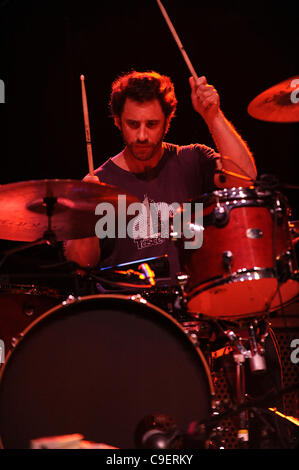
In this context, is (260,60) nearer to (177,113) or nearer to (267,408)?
(177,113)

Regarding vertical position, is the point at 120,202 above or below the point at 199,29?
below

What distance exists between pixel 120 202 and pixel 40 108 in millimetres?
1687

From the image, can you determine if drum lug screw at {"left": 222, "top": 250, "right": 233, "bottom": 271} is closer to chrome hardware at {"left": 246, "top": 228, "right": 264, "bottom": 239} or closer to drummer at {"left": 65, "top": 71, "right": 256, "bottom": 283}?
chrome hardware at {"left": 246, "top": 228, "right": 264, "bottom": 239}

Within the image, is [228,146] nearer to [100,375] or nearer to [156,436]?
[100,375]

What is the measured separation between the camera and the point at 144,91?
2.41 metres

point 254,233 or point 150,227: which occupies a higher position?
point 150,227

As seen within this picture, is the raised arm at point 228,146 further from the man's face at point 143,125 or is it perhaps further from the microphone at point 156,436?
the microphone at point 156,436

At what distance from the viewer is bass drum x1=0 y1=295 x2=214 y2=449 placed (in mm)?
1518

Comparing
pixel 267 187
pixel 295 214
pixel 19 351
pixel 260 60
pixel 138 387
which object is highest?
pixel 260 60

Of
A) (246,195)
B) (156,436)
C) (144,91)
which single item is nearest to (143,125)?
(144,91)

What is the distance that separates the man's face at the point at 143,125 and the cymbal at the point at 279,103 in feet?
1.37

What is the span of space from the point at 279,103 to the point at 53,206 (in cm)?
117
